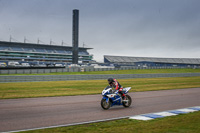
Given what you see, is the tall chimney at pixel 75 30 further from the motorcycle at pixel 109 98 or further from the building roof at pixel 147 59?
the motorcycle at pixel 109 98

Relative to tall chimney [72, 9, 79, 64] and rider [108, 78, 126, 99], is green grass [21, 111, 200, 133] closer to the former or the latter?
rider [108, 78, 126, 99]

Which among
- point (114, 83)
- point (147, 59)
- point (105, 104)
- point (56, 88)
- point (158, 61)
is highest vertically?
point (147, 59)

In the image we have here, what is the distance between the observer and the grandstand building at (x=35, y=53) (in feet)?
385

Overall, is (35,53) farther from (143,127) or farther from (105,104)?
(143,127)

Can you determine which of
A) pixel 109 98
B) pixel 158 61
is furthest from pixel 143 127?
pixel 158 61

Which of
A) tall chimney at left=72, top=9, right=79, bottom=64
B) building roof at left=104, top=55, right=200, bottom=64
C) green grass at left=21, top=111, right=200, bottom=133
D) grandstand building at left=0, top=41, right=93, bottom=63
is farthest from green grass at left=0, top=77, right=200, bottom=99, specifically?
building roof at left=104, top=55, right=200, bottom=64

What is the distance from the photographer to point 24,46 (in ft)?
421

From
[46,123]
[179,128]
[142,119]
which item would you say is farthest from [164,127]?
[46,123]

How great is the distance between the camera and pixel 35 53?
127 meters

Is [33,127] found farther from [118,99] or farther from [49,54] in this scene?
[49,54]

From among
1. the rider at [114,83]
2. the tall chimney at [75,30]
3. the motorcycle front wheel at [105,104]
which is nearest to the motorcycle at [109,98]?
the motorcycle front wheel at [105,104]

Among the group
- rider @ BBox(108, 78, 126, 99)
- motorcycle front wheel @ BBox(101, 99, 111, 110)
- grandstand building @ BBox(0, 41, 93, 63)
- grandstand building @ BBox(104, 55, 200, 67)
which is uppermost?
grandstand building @ BBox(0, 41, 93, 63)

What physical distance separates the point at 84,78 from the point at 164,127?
2930 cm

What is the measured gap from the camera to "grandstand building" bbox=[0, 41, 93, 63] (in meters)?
117
